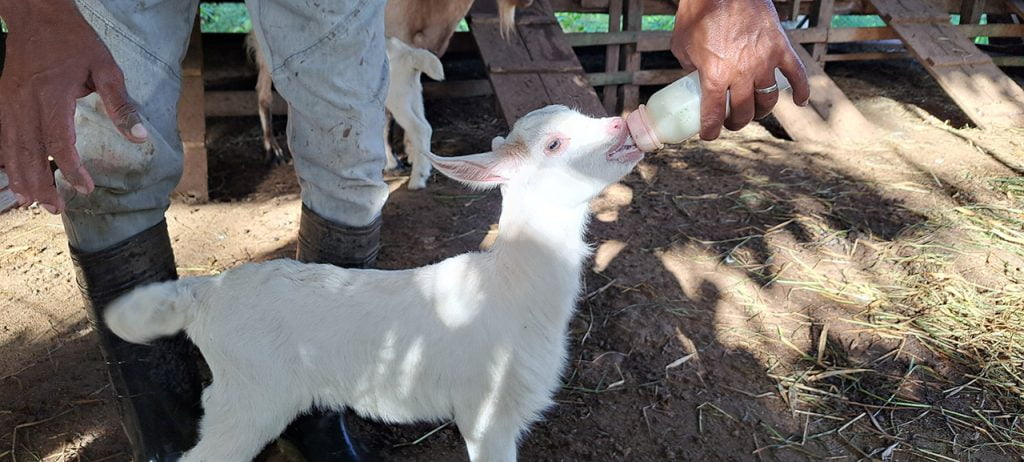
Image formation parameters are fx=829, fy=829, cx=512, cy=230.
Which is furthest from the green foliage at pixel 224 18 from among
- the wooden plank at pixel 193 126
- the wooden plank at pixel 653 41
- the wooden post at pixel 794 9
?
the wooden post at pixel 794 9

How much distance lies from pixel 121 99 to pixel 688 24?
1204 millimetres

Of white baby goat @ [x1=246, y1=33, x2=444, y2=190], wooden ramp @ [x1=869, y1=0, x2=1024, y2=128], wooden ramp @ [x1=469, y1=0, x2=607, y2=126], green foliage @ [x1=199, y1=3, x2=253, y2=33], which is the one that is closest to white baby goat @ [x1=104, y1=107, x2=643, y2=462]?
white baby goat @ [x1=246, y1=33, x2=444, y2=190]

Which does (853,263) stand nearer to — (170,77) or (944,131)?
(944,131)

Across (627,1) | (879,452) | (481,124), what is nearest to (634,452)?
→ (879,452)

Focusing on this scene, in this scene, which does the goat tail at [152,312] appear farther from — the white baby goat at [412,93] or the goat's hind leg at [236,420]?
the white baby goat at [412,93]

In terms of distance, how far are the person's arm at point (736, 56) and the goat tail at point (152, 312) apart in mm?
1268

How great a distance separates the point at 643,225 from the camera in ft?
12.3

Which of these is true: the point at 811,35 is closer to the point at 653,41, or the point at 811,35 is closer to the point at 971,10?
the point at 653,41

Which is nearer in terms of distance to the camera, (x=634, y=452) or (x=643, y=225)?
(x=634, y=452)

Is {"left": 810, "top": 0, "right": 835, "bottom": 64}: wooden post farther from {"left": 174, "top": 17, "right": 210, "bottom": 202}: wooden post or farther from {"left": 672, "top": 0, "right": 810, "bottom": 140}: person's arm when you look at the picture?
{"left": 672, "top": 0, "right": 810, "bottom": 140}: person's arm

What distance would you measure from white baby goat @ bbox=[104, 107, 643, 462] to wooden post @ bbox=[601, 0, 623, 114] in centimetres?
368

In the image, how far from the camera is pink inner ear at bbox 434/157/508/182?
78.2 inches

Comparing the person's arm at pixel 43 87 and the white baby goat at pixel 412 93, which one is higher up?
the person's arm at pixel 43 87

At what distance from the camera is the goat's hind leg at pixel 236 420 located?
6.43ft
